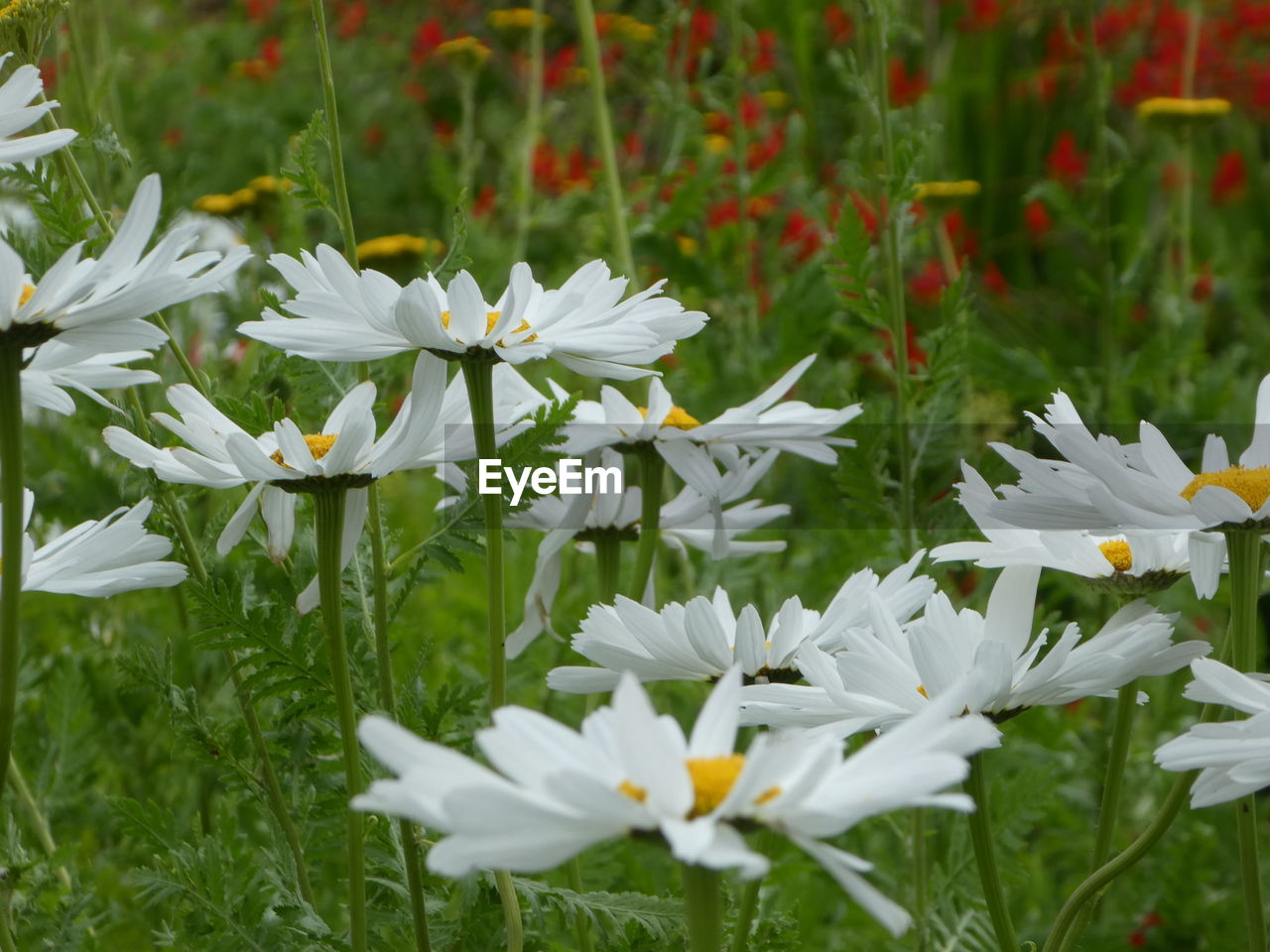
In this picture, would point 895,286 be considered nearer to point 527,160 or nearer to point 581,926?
point 581,926

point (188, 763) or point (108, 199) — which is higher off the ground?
point (108, 199)

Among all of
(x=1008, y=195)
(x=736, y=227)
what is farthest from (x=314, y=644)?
(x=1008, y=195)

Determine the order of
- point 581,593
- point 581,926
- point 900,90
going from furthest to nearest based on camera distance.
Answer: point 900,90
point 581,593
point 581,926

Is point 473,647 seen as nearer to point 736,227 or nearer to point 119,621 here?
point 119,621

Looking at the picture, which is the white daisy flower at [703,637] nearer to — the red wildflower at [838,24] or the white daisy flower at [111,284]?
the white daisy flower at [111,284]

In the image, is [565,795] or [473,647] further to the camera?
[473,647]

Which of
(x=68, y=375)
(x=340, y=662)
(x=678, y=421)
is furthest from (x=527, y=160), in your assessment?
(x=340, y=662)

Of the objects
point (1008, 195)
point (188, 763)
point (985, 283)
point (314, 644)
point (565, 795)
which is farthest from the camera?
point (1008, 195)

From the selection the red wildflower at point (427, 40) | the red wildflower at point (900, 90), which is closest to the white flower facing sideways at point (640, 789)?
the red wildflower at point (900, 90)
